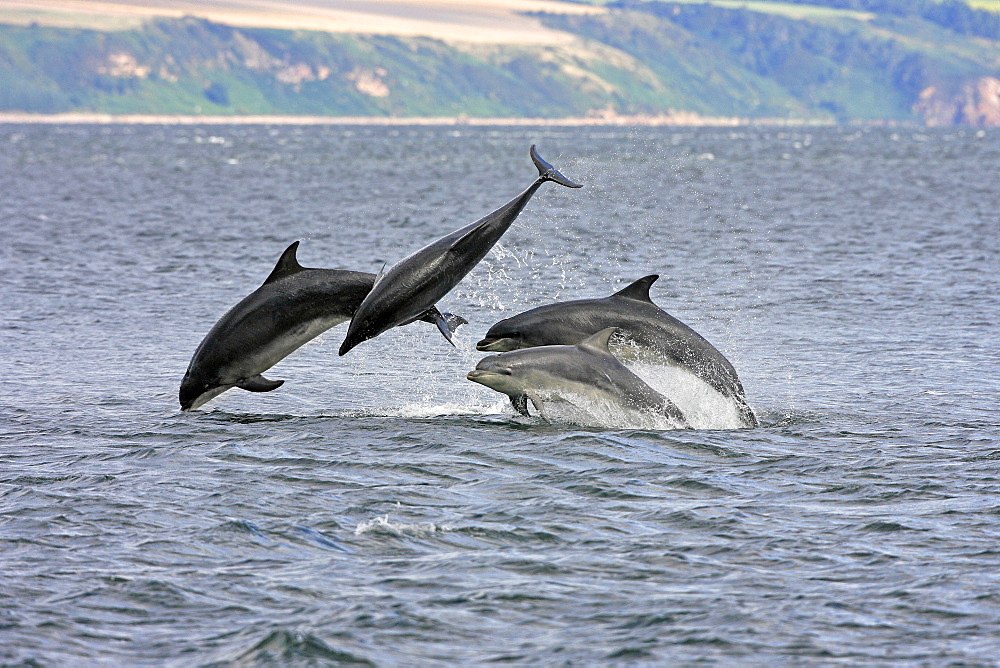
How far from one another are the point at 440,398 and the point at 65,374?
593 centimetres

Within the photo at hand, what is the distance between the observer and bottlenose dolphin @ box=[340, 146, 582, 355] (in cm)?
1367

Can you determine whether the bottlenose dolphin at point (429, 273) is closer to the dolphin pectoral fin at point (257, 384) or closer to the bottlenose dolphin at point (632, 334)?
the bottlenose dolphin at point (632, 334)

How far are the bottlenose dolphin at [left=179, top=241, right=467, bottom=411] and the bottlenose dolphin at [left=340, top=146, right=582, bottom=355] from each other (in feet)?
2.46

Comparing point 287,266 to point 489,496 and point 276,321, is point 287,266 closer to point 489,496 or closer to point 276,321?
point 276,321

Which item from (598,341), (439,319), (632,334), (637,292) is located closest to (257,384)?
(439,319)

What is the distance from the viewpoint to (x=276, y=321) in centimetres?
1506

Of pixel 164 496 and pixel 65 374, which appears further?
pixel 65 374

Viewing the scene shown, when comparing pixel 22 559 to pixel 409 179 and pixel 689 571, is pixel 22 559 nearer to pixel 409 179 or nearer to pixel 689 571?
pixel 689 571

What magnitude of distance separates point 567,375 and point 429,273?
2.06 meters

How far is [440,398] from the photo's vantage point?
17578mm

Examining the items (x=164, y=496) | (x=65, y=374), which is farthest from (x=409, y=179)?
(x=164, y=496)

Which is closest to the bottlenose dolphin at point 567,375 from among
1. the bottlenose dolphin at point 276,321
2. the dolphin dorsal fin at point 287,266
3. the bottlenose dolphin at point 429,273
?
the bottlenose dolphin at point 276,321

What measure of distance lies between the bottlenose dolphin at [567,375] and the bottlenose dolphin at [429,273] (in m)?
1.08

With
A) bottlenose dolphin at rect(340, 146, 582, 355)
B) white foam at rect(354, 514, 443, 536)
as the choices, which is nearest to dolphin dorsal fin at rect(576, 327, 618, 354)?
bottlenose dolphin at rect(340, 146, 582, 355)
